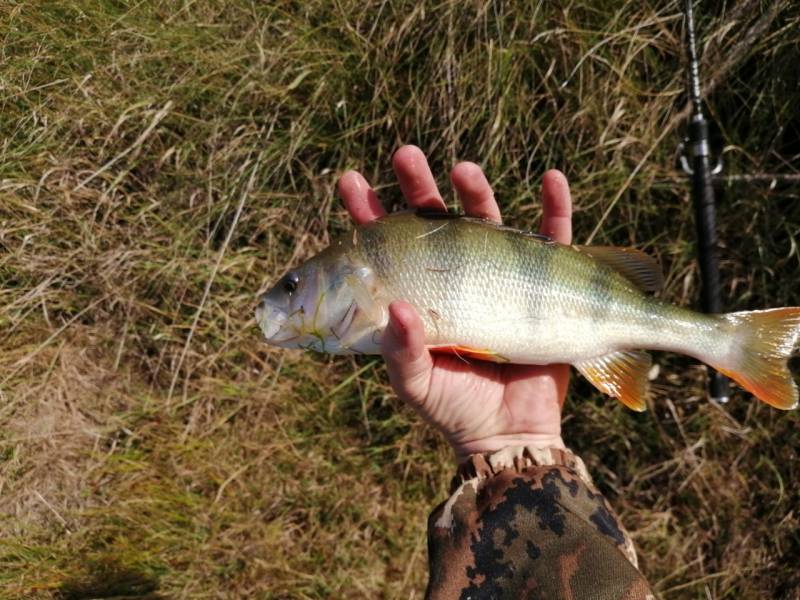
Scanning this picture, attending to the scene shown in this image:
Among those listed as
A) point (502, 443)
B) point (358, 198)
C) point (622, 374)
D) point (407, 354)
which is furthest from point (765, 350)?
point (358, 198)

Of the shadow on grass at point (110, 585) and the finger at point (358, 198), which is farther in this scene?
the shadow on grass at point (110, 585)

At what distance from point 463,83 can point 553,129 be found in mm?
537

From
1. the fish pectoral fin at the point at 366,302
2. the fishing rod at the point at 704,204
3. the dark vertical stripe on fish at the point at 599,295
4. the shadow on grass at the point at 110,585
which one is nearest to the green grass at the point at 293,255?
the shadow on grass at the point at 110,585

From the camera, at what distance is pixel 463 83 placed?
3.07 meters

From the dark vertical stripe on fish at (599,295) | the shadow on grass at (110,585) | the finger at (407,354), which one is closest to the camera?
the finger at (407,354)

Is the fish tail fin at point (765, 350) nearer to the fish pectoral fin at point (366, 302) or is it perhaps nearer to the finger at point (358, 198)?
the fish pectoral fin at point (366, 302)

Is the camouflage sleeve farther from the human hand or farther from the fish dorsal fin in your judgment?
the fish dorsal fin

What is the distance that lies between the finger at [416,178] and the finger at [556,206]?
455mm

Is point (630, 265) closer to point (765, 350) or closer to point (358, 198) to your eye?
point (765, 350)

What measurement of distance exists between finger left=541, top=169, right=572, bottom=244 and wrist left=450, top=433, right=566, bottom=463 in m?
0.84

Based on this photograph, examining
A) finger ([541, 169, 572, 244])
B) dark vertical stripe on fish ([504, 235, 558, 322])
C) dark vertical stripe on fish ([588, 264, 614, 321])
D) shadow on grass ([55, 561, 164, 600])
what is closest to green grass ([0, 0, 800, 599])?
shadow on grass ([55, 561, 164, 600])

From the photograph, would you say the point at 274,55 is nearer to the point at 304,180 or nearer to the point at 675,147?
the point at 304,180

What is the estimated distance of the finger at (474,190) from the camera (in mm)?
2412

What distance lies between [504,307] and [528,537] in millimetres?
803
